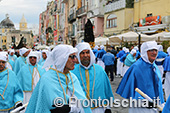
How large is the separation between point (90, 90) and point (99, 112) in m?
0.46

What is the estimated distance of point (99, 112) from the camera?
17.1 feet

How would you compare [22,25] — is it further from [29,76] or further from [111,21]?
[29,76]

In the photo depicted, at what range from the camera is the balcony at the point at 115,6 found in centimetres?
2852

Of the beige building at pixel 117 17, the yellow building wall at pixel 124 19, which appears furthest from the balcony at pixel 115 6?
the yellow building wall at pixel 124 19

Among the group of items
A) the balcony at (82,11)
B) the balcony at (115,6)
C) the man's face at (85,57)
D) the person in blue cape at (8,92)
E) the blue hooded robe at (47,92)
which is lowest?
the person in blue cape at (8,92)

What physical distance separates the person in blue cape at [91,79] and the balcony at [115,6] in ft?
77.5

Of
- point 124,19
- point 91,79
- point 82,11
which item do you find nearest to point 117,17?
point 124,19

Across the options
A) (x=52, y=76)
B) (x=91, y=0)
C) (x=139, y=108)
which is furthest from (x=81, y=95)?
(x=91, y=0)

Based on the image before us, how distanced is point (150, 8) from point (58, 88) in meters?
23.0

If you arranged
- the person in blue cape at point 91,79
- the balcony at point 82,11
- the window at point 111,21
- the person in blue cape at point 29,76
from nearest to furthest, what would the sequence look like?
the person in blue cape at point 91,79, the person in blue cape at point 29,76, the window at point 111,21, the balcony at point 82,11

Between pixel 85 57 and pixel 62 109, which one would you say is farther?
pixel 85 57

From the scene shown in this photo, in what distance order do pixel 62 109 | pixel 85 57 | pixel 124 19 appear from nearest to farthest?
pixel 62 109 → pixel 85 57 → pixel 124 19

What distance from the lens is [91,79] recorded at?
5.28m

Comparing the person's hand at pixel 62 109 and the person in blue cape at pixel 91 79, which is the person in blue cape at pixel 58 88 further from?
the person in blue cape at pixel 91 79
